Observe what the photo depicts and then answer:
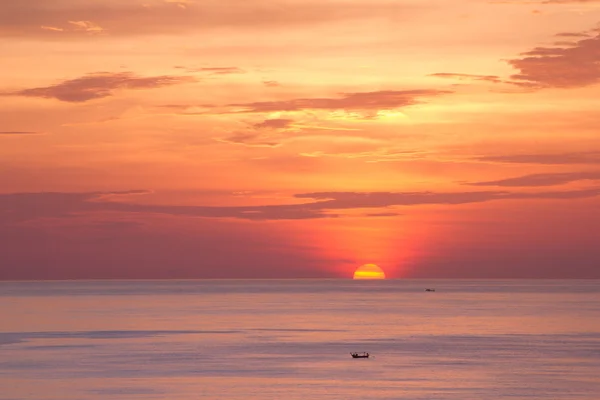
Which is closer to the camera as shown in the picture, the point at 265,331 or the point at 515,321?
the point at 265,331

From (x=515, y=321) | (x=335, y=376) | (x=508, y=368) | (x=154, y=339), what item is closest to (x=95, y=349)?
(x=154, y=339)

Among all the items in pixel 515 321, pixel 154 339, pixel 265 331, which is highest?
pixel 515 321

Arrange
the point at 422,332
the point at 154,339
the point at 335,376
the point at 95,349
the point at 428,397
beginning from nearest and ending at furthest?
the point at 428,397, the point at 335,376, the point at 95,349, the point at 154,339, the point at 422,332

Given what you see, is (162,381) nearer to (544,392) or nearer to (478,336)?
(544,392)

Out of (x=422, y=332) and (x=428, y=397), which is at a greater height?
(x=422, y=332)

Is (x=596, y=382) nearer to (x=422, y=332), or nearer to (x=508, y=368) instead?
(x=508, y=368)

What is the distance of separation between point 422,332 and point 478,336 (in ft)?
29.8

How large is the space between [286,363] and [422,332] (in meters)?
41.3

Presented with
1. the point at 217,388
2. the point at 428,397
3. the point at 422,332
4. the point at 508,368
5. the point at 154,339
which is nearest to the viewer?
the point at 428,397

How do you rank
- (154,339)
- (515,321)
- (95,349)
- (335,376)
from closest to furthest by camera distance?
(335,376)
(95,349)
(154,339)
(515,321)

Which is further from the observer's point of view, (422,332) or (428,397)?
(422,332)

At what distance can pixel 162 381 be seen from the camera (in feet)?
204

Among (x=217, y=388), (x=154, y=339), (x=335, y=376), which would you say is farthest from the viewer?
(x=154, y=339)

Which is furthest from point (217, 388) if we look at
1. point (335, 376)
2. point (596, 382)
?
point (596, 382)
